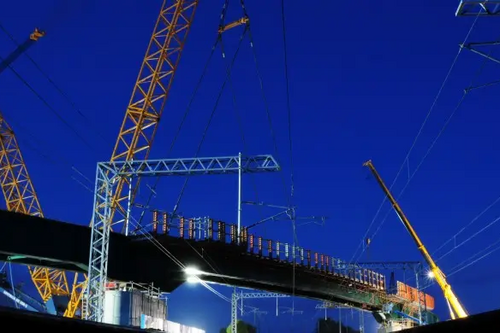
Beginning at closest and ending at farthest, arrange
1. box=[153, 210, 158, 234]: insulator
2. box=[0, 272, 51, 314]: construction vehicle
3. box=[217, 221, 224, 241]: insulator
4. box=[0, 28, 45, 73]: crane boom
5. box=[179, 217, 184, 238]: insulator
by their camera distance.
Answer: box=[153, 210, 158, 234]: insulator, box=[179, 217, 184, 238]: insulator, box=[217, 221, 224, 241]: insulator, box=[0, 272, 51, 314]: construction vehicle, box=[0, 28, 45, 73]: crane boom

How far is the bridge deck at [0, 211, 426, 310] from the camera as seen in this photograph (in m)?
41.4

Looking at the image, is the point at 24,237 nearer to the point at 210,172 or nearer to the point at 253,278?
the point at 210,172

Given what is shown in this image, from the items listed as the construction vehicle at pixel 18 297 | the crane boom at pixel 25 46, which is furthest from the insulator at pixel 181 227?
the crane boom at pixel 25 46


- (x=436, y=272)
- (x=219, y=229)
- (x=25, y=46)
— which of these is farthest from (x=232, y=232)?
(x=25, y=46)

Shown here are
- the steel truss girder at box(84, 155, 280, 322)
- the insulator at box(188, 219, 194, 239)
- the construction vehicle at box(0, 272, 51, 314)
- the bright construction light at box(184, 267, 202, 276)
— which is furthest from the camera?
the construction vehicle at box(0, 272, 51, 314)

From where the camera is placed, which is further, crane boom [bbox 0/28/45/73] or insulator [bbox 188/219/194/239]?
crane boom [bbox 0/28/45/73]

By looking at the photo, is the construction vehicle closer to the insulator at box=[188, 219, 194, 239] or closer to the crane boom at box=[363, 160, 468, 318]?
the insulator at box=[188, 219, 194, 239]

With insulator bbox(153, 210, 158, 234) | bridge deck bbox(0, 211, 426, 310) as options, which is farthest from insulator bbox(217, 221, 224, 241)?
insulator bbox(153, 210, 158, 234)

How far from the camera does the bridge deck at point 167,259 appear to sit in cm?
4138

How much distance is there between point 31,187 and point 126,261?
41984 millimetres

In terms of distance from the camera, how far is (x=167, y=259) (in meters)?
51.0

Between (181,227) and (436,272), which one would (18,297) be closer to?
(181,227)

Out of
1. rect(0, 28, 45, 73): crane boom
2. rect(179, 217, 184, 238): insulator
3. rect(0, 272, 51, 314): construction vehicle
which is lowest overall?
rect(0, 272, 51, 314): construction vehicle

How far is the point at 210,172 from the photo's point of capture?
41875 millimetres
